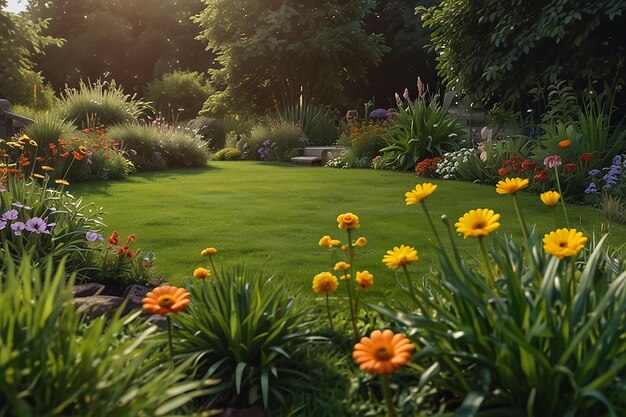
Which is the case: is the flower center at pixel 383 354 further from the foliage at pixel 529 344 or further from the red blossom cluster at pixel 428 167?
the red blossom cluster at pixel 428 167

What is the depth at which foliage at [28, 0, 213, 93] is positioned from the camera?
39094mm

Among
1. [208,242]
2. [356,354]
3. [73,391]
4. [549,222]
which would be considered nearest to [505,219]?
[549,222]

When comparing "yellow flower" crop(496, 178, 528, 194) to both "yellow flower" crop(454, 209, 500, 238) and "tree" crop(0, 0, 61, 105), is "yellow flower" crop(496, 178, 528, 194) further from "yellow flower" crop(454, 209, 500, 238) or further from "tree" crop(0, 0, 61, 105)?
"tree" crop(0, 0, 61, 105)

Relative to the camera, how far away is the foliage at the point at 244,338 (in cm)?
245

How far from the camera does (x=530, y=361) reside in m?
1.89

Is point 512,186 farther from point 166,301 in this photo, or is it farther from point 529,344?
point 166,301

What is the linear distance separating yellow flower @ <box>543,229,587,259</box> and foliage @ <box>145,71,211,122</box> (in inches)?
1078

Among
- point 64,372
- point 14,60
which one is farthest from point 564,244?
point 14,60

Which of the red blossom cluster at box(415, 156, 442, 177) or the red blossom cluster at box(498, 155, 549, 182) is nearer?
the red blossom cluster at box(498, 155, 549, 182)

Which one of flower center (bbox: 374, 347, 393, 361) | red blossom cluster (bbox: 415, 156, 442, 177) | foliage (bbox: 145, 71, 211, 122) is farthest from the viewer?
foliage (bbox: 145, 71, 211, 122)

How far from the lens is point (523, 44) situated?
980 centimetres

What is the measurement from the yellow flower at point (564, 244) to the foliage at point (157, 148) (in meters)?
12.0

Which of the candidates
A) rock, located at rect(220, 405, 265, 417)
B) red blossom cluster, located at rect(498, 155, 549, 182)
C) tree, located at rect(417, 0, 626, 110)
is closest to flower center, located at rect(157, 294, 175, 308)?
rock, located at rect(220, 405, 265, 417)

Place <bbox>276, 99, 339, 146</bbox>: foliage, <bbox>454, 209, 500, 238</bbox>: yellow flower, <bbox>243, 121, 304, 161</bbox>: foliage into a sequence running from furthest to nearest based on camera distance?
Result: <bbox>276, 99, 339, 146</bbox>: foliage → <bbox>243, 121, 304, 161</bbox>: foliage → <bbox>454, 209, 500, 238</bbox>: yellow flower
